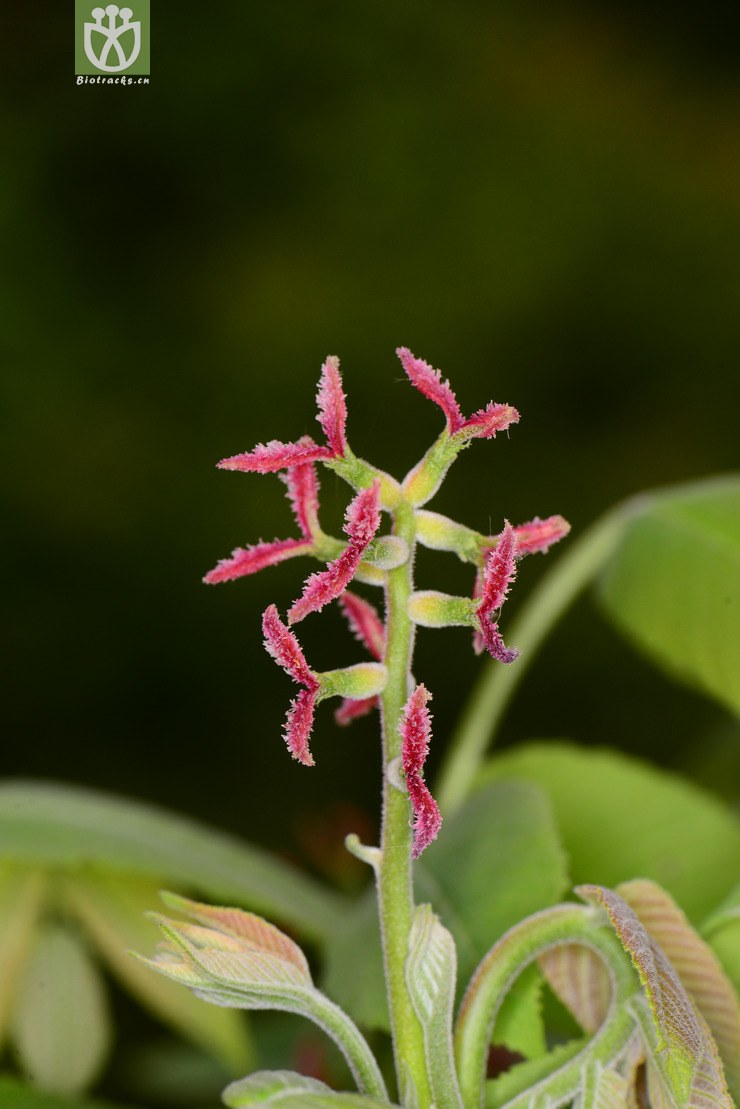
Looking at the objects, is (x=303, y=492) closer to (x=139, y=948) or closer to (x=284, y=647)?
(x=284, y=647)

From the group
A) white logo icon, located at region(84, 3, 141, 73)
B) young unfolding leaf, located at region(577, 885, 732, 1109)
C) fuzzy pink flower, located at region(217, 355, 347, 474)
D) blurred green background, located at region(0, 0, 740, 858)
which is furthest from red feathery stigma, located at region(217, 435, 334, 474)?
blurred green background, located at region(0, 0, 740, 858)

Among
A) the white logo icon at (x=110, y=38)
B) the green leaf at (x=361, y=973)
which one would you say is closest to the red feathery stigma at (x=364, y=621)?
the green leaf at (x=361, y=973)

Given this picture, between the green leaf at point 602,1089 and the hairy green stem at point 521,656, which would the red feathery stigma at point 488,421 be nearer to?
the green leaf at point 602,1089

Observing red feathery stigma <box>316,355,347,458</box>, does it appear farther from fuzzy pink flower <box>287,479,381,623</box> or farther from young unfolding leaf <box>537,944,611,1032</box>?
young unfolding leaf <box>537,944,611,1032</box>

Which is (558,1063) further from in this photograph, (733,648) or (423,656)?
(423,656)

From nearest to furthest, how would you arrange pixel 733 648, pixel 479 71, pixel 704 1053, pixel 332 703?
pixel 704 1053, pixel 733 648, pixel 332 703, pixel 479 71

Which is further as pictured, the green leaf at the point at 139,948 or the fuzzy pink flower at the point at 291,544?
the green leaf at the point at 139,948

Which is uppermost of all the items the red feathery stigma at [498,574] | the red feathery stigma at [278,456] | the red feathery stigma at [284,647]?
the red feathery stigma at [278,456]

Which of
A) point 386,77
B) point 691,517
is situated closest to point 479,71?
point 386,77
